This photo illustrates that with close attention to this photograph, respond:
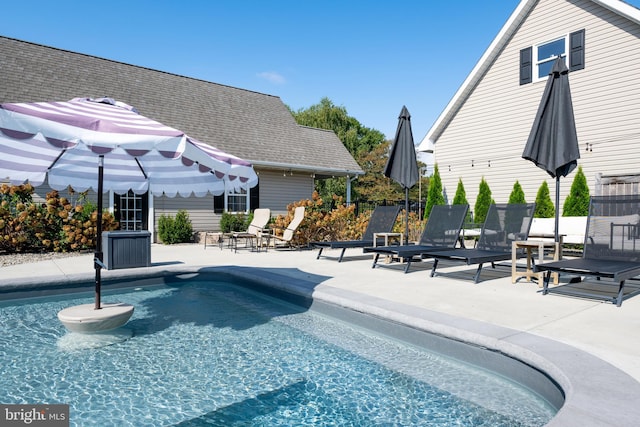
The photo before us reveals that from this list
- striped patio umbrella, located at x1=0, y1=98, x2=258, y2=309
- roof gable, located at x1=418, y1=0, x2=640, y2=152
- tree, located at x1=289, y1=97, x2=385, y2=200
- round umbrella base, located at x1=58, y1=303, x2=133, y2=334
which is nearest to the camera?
striped patio umbrella, located at x1=0, y1=98, x2=258, y2=309

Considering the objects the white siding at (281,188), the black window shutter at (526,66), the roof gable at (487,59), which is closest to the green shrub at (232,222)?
the white siding at (281,188)

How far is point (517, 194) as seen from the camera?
13.1 meters

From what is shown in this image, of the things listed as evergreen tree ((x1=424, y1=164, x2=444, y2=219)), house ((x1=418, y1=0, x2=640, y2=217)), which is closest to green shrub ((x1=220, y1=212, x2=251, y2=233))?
evergreen tree ((x1=424, y1=164, x2=444, y2=219))

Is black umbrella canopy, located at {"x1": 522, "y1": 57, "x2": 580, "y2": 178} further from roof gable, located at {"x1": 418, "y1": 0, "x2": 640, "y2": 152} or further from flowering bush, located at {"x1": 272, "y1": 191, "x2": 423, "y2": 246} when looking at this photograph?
roof gable, located at {"x1": 418, "y1": 0, "x2": 640, "y2": 152}

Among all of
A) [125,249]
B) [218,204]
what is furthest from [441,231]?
[218,204]

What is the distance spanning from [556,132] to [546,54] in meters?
8.35

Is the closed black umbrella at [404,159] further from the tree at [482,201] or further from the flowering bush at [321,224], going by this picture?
the tree at [482,201]

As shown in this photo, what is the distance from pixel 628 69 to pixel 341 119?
116ft

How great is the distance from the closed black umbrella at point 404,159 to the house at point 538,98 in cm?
648

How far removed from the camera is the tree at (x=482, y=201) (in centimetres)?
1395

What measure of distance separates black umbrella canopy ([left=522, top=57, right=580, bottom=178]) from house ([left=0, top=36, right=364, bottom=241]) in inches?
395

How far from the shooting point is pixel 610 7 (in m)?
11.3

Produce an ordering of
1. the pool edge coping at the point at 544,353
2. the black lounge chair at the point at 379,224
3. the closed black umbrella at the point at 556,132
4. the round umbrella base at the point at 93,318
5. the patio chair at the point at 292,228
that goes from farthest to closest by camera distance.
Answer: the patio chair at the point at 292,228
the black lounge chair at the point at 379,224
the closed black umbrella at the point at 556,132
the round umbrella base at the point at 93,318
the pool edge coping at the point at 544,353

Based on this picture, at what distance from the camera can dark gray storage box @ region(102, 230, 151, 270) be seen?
7547 mm
